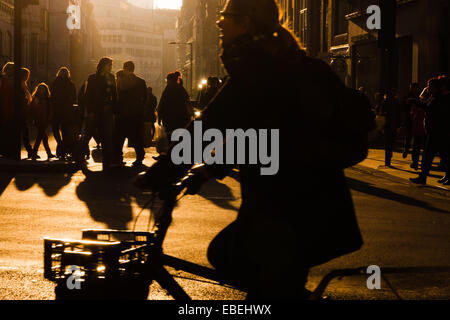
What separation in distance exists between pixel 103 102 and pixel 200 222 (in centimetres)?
675

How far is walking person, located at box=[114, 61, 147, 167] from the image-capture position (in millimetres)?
16375

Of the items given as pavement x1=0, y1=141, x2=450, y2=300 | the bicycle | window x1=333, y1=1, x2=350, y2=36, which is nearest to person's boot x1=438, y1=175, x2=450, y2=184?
pavement x1=0, y1=141, x2=450, y2=300

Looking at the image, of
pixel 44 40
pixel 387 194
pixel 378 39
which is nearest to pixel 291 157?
pixel 387 194

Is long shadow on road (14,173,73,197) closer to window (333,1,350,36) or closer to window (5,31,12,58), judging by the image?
window (333,1,350,36)

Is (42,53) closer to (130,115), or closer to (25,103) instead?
(25,103)

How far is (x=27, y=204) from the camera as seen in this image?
33.7ft

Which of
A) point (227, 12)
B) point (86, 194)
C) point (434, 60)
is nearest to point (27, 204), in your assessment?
point (86, 194)

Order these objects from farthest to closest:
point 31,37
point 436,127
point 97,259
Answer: point 31,37
point 436,127
point 97,259

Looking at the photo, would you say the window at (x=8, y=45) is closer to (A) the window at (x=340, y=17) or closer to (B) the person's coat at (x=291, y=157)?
(A) the window at (x=340, y=17)

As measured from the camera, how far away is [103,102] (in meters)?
15.2

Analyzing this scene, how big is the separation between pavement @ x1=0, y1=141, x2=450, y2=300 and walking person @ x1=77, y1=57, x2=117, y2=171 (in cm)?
61
